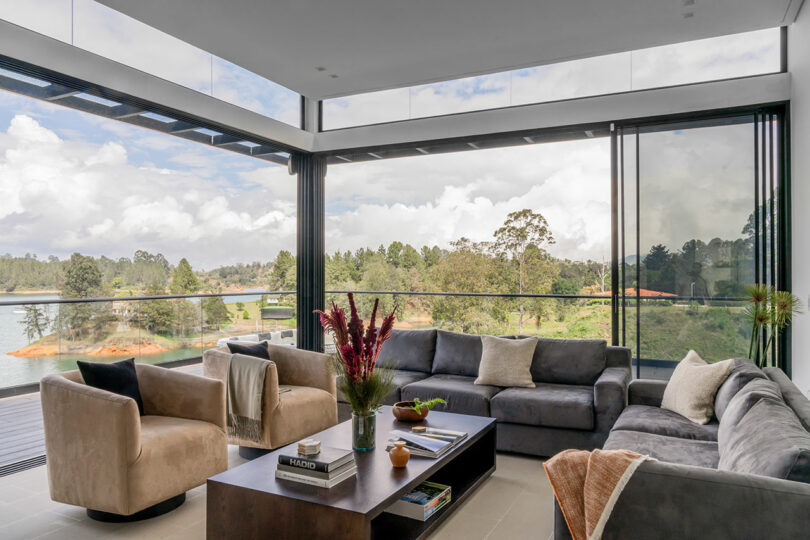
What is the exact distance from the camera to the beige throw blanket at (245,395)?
346 cm

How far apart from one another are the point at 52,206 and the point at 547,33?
24.5 ft

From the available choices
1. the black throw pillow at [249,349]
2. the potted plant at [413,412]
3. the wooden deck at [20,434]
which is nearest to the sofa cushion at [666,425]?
the potted plant at [413,412]

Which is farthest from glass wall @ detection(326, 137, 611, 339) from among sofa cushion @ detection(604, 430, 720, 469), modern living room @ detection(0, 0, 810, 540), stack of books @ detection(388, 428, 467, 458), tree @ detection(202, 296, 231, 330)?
sofa cushion @ detection(604, 430, 720, 469)

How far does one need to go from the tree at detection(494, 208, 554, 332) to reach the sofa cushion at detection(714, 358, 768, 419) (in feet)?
23.0

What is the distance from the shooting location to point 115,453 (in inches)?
101

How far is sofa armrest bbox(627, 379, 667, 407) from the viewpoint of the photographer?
3529mm

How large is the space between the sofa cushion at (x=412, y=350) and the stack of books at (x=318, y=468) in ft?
7.62

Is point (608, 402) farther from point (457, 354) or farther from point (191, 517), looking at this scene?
point (191, 517)

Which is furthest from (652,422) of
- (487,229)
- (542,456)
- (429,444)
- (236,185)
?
(236,185)

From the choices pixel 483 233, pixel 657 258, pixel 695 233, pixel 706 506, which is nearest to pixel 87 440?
pixel 706 506

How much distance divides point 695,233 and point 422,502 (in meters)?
3.25

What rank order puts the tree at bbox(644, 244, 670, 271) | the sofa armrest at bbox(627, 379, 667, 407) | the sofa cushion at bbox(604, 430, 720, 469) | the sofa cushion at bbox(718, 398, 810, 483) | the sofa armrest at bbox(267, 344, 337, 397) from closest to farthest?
1. the sofa cushion at bbox(718, 398, 810, 483)
2. the sofa cushion at bbox(604, 430, 720, 469)
3. the sofa armrest at bbox(627, 379, 667, 407)
4. the sofa armrest at bbox(267, 344, 337, 397)
5. the tree at bbox(644, 244, 670, 271)

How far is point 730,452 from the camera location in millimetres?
1964

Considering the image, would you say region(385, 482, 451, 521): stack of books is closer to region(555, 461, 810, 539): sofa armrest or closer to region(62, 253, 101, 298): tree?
region(555, 461, 810, 539): sofa armrest
